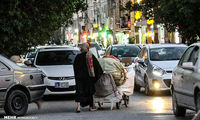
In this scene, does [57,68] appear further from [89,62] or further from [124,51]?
[124,51]

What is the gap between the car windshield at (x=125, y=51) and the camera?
94.5 ft

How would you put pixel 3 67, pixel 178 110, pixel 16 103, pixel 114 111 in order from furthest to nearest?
pixel 114 111 < pixel 16 103 < pixel 3 67 < pixel 178 110

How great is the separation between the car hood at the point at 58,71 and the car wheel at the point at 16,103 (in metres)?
4.12

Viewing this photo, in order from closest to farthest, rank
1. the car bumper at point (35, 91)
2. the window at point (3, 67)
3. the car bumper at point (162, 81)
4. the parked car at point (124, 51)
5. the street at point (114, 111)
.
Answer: the street at point (114, 111)
the window at point (3, 67)
the car bumper at point (35, 91)
the car bumper at point (162, 81)
the parked car at point (124, 51)

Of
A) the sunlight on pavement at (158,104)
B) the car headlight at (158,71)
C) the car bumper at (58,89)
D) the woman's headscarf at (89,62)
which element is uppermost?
the woman's headscarf at (89,62)

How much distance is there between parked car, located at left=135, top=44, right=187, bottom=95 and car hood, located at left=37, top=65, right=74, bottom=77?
9.17 feet

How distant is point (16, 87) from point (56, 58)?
595cm

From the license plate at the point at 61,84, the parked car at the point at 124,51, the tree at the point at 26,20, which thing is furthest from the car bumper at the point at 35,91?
the parked car at the point at 124,51

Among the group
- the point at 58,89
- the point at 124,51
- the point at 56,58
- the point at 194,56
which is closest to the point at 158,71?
the point at 56,58

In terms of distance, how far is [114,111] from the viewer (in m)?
15.5

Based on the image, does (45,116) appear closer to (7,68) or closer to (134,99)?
(7,68)

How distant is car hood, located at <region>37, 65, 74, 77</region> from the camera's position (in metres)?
19.1

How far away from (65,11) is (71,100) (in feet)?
18.9

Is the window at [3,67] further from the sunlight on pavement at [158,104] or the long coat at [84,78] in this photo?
the sunlight on pavement at [158,104]
